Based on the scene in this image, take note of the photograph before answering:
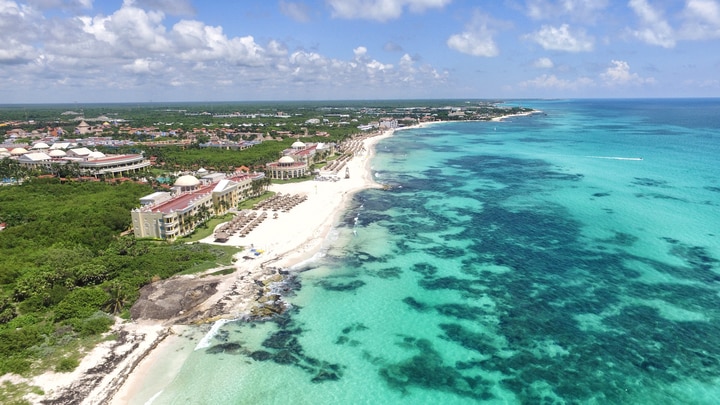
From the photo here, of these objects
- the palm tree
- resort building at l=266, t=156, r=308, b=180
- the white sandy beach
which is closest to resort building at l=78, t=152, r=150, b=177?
resort building at l=266, t=156, r=308, b=180

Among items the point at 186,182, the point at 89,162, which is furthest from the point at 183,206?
the point at 89,162

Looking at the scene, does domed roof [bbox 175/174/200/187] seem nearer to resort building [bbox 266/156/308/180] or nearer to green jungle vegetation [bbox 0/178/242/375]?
green jungle vegetation [bbox 0/178/242/375]

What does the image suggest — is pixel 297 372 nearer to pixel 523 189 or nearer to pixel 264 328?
pixel 264 328

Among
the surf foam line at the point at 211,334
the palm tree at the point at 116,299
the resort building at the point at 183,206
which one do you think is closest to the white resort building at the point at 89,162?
the resort building at the point at 183,206

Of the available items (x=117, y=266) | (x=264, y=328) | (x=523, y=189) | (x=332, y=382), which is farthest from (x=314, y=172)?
(x=332, y=382)

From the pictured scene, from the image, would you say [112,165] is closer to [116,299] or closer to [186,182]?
[186,182]

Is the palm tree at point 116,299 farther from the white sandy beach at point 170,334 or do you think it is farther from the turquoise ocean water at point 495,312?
the turquoise ocean water at point 495,312
